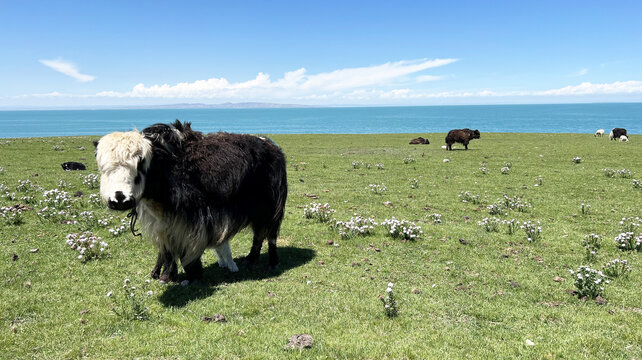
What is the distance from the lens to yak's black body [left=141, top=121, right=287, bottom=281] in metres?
5.82

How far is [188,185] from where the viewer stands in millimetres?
5984

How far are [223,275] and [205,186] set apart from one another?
84.8 inches

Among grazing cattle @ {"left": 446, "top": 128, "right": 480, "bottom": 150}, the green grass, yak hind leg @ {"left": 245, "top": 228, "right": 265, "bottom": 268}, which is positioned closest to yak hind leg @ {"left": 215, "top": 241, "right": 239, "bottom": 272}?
the green grass

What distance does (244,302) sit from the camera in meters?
5.99

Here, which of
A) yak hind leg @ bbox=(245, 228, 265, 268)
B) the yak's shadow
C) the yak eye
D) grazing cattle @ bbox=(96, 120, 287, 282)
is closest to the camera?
grazing cattle @ bbox=(96, 120, 287, 282)

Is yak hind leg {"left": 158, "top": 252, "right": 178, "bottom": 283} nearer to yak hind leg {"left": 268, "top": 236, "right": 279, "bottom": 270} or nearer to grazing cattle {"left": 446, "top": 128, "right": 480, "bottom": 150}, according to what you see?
yak hind leg {"left": 268, "top": 236, "right": 279, "bottom": 270}

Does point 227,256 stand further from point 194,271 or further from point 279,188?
point 279,188

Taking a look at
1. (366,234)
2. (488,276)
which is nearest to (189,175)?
(366,234)

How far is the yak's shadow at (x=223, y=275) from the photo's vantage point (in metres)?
6.20

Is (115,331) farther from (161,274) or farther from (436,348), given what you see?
(436,348)

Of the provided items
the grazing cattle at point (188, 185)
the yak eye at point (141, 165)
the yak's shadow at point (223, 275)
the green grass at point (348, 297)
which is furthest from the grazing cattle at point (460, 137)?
the yak eye at point (141, 165)

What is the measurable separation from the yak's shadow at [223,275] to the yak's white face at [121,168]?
78.9 inches

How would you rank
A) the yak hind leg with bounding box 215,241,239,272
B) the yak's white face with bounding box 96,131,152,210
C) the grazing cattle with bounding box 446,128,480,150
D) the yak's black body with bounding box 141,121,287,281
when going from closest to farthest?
1. the yak's white face with bounding box 96,131,152,210
2. the yak's black body with bounding box 141,121,287,281
3. the yak hind leg with bounding box 215,241,239,272
4. the grazing cattle with bounding box 446,128,480,150

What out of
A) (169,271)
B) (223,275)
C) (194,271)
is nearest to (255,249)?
(223,275)
